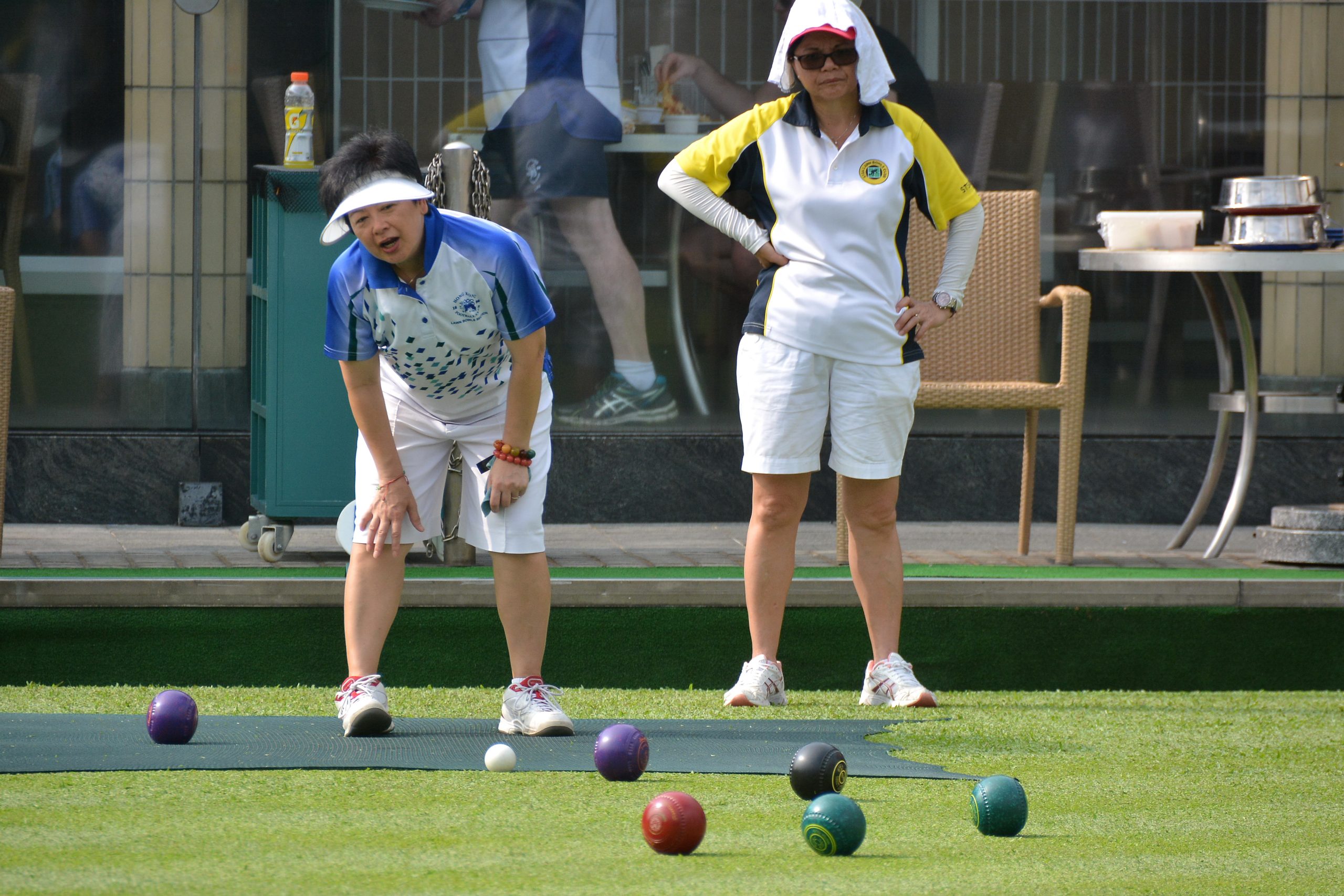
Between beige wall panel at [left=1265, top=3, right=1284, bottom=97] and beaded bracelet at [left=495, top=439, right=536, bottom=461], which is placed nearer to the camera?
beaded bracelet at [left=495, top=439, right=536, bottom=461]

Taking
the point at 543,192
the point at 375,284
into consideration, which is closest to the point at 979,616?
the point at 375,284

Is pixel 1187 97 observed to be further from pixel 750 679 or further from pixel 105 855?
pixel 105 855

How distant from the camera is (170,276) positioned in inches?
279

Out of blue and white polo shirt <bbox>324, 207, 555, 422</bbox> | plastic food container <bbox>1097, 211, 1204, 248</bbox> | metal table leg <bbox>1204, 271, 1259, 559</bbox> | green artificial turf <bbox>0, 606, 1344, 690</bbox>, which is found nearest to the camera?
blue and white polo shirt <bbox>324, 207, 555, 422</bbox>

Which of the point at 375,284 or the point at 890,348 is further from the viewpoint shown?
the point at 890,348

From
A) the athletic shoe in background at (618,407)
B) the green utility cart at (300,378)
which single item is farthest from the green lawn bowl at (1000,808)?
the athletic shoe in background at (618,407)

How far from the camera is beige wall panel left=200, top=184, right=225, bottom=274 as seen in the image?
23.2 ft

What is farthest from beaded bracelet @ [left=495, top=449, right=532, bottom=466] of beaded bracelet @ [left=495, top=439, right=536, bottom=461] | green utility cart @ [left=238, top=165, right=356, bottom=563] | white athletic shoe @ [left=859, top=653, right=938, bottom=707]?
green utility cart @ [left=238, top=165, right=356, bottom=563]

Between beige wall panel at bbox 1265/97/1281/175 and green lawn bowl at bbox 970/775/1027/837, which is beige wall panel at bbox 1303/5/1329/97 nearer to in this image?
beige wall panel at bbox 1265/97/1281/175

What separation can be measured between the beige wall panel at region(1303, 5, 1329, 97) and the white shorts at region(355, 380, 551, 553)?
4350 mm

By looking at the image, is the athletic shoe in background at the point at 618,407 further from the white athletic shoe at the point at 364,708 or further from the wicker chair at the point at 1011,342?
the white athletic shoe at the point at 364,708

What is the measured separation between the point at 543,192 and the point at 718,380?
955 millimetres

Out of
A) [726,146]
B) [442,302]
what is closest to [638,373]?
[726,146]

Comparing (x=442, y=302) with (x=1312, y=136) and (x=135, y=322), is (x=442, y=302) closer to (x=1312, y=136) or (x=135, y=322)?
(x=135, y=322)
